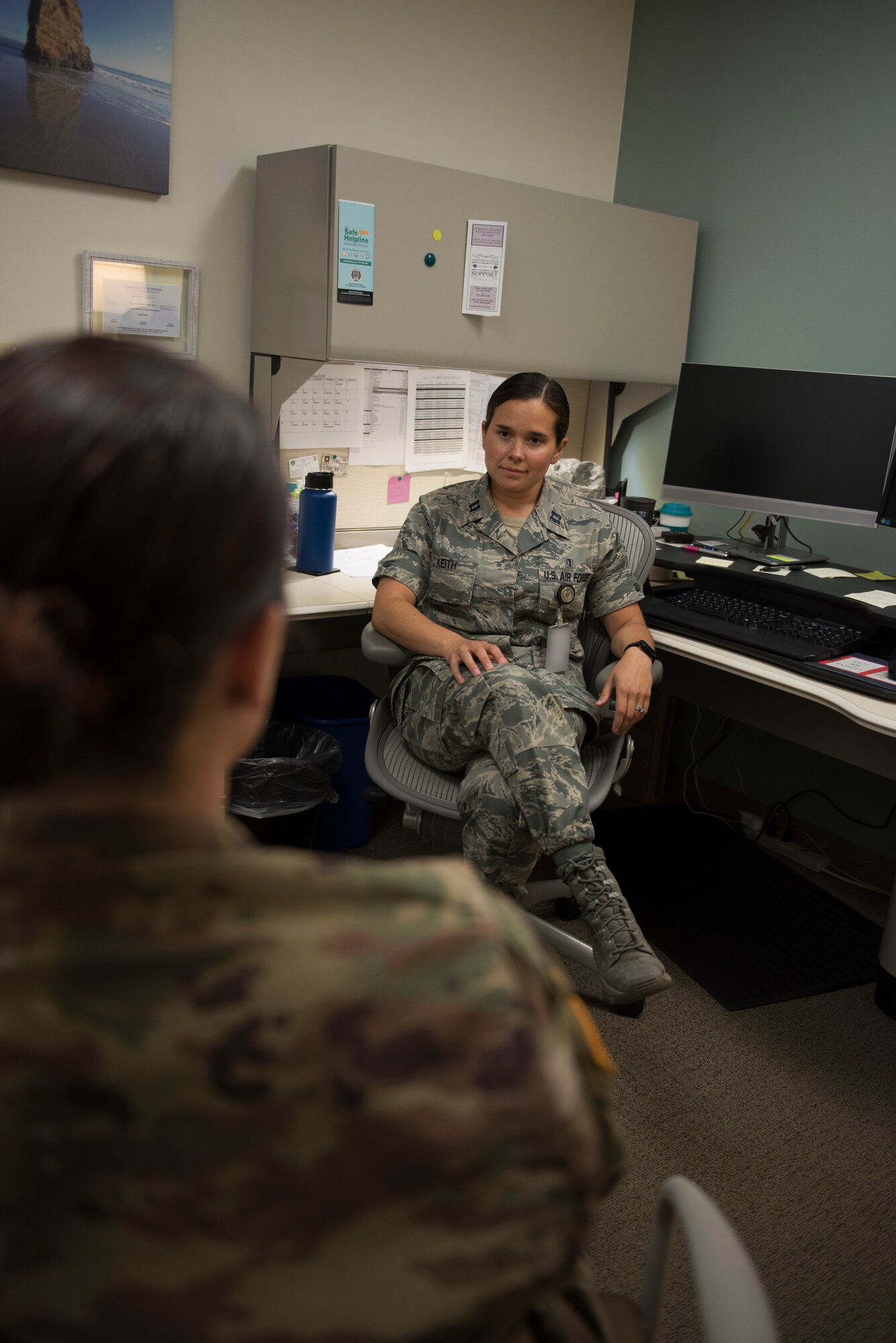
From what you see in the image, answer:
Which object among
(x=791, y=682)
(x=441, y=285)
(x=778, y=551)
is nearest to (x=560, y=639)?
(x=791, y=682)

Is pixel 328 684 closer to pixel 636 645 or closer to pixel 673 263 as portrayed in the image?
pixel 636 645

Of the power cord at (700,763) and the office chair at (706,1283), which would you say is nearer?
the office chair at (706,1283)

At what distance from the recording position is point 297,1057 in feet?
1.35

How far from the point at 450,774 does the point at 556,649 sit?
1.24ft

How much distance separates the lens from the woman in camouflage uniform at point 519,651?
1.83 m

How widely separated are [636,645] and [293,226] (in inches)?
50.5

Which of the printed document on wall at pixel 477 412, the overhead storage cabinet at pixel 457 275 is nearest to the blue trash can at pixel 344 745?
the printed document on wall at pixel 477 412

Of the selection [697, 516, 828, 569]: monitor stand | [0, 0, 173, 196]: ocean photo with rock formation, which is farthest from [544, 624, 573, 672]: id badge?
[0, 0, 173, 196]: ocean photo with rock formation

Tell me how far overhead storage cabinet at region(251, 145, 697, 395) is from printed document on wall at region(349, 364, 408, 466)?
263 millimetres

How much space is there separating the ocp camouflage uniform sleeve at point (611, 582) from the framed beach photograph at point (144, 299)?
117cm

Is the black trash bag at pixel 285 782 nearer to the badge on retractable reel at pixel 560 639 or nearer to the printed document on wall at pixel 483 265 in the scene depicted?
the badge on retractable reel at pixel 560 639

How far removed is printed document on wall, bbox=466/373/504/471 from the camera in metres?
2.86

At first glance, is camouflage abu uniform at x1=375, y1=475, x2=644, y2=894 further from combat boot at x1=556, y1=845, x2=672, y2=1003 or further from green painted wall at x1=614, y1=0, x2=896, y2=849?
green painted wall at x1=614, y1=0, x2=896, y2=849

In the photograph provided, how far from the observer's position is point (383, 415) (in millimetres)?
2754
